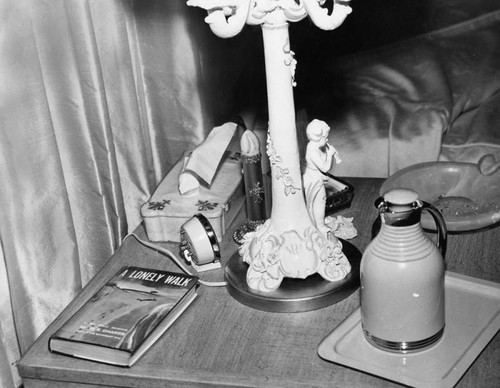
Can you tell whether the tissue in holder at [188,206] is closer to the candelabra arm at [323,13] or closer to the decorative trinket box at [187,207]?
the decorative trinket box at [187,207]

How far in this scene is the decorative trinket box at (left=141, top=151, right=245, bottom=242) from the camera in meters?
1.34

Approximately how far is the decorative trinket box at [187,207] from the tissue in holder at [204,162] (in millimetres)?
19

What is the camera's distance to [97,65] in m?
1.45

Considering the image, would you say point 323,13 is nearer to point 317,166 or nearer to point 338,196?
point 317,166

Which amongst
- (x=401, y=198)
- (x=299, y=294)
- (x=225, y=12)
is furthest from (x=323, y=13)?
(x=299, y=294)

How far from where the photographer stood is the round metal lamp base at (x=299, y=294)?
44.4 inches

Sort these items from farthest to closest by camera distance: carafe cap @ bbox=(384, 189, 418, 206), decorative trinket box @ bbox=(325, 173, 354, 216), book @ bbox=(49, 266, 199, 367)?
decorative trinket box @ bbox=(325, 173, 354, 216) < book @ bbox=(49, 266, 199, 367) < carafe cap @ bbox=(384, 189, 418, 206)

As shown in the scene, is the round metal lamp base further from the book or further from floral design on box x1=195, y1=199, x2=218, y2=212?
floral design on box x1=195, y1=199, x2=218, y2=212

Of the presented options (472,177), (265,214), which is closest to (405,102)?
(472,177)

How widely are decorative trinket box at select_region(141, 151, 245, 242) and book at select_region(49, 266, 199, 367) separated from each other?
5.0 inches

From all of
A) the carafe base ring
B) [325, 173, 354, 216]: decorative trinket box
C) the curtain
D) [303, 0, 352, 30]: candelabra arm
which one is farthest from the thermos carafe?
the curtain

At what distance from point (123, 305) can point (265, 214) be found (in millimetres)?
325

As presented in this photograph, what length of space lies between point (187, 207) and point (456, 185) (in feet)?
1.55

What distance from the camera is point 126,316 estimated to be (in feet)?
3.72
